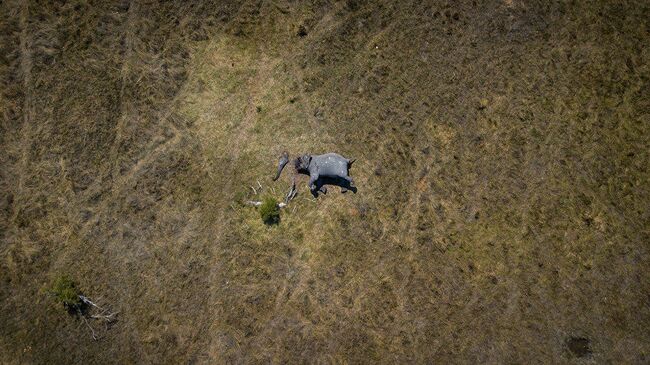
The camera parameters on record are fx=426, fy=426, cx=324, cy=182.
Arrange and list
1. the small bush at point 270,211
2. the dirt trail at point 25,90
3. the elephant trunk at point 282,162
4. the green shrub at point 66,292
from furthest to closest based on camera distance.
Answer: the elephant trunk at point 282,162, the small bush at point 270,211, the dirt trail at point 25,90, the green shrub at point 66,292

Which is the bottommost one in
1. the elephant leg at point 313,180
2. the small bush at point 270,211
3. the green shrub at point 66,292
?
the green shrub at point 66,292

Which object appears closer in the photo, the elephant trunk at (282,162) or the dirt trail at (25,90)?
the dirt trail at (25,90)

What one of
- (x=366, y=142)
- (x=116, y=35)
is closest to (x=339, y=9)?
(x=366, y=142)

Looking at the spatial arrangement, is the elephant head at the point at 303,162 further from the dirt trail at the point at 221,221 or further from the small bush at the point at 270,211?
the dirt trail at the point at 221,221

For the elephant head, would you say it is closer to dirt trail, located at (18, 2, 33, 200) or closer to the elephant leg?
the elephant leg

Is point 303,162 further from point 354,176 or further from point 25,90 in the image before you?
point 25,90

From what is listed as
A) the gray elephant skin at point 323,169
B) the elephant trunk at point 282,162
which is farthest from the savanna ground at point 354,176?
the gray elephant skin at point 323,169

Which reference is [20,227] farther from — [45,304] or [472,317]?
[472,317]

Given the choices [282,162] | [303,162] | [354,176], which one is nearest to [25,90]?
[282,162]
